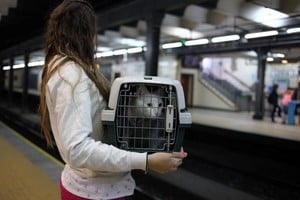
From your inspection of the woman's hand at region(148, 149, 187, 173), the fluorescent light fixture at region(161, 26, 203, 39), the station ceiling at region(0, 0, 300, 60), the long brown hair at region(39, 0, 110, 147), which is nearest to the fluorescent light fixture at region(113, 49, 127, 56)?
the station ceiling at region(0, 0, 300, 60)

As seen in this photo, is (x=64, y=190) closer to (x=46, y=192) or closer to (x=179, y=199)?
(x=46, y=192)

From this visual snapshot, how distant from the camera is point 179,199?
5.90 metres

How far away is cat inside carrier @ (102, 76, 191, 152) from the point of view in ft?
4.11

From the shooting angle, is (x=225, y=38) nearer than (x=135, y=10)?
No

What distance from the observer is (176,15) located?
1316 centimetres

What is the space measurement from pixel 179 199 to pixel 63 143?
5051mm

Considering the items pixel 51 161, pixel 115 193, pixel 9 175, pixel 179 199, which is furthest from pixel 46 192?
pixel 115 193

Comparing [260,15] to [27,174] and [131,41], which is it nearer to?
[131,41]

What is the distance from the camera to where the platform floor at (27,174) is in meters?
4.04

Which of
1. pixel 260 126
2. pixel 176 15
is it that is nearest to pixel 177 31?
pixel 176 15

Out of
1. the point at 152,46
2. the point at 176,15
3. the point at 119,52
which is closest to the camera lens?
the point at 152,46

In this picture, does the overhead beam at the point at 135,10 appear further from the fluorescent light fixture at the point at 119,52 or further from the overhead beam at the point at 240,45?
the overhead beam at the point at 240,45

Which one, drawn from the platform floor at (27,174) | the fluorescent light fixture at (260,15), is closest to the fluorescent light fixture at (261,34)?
the fluorescent light fixture at (260,15)

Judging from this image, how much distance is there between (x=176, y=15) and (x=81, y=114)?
492 inches
